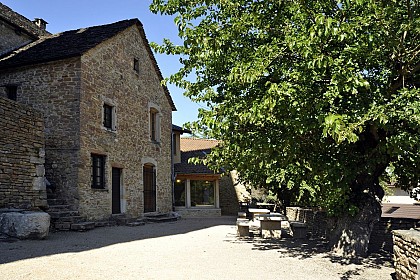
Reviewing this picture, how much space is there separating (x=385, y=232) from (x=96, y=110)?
964 cm

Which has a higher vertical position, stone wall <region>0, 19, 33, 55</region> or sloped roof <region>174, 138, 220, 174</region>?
stone wall <region>0, 19, 33, 55</region>

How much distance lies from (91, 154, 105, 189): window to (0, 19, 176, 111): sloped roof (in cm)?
357

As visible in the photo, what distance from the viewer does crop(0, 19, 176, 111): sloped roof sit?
12797mm

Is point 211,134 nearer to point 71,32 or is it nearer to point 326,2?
point 326,2

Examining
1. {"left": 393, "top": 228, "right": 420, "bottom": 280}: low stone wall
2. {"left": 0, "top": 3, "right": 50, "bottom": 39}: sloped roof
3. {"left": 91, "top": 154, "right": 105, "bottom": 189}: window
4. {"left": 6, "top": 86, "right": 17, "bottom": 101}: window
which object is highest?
{"left": 0, "top": 3, "right": 50, "bottom": 39}: sloped roof

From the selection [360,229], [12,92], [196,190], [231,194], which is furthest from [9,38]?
[360,229]

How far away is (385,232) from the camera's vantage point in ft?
29.1

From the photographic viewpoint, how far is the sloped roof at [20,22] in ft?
53.2

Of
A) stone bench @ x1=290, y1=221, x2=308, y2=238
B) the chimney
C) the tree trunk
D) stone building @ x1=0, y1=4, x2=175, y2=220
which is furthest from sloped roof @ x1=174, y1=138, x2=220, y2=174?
the tree trunk

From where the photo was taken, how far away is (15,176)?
32.2 ft

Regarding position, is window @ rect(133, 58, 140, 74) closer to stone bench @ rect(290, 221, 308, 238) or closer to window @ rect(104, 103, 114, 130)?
window @ rect(104, 103, 114, 130)

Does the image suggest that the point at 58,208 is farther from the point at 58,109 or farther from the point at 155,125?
the point at 155,125

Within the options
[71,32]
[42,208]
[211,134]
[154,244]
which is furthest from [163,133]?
[211,134]

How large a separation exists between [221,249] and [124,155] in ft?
24.6
